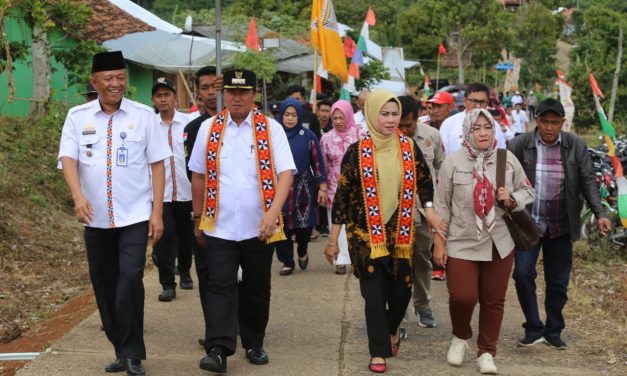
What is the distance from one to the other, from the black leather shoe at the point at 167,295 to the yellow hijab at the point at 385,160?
8.94ft

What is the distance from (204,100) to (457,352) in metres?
2.77

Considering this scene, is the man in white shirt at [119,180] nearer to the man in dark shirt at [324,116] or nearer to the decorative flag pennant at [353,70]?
the man in dark shirt at [324,116]

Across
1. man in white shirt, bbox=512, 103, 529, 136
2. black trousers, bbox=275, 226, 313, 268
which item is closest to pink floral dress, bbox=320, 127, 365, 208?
black trousers, bbox=275, 226, 313, 268

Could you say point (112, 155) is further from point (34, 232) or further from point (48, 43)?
point (48, 43)

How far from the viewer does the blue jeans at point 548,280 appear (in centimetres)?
673

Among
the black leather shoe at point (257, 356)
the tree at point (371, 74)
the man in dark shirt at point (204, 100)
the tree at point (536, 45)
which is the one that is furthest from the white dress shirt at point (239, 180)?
the tree at point (536, 45)

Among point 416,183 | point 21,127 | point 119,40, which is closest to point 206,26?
point 119,40

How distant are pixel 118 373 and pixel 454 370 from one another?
2.21 meters

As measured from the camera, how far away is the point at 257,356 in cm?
609

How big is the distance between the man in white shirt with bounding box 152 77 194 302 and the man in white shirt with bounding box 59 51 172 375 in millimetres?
2159

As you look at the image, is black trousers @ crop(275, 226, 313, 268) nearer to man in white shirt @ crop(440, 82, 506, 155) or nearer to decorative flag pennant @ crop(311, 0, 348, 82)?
man in white shirt @ crop(440, 82, 506, 155)

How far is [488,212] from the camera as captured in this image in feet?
19.5

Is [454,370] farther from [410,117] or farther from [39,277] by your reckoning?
[39,277]

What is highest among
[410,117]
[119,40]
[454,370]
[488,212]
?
[119,40]
